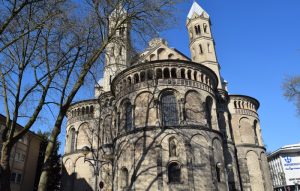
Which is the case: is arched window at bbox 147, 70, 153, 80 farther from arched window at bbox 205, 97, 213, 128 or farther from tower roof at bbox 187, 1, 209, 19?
tower roof at bbox 187, 1, 209, 19

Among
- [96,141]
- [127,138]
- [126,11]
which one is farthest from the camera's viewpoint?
[96,141]

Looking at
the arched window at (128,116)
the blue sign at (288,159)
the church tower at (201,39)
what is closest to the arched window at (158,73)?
the arched window at (128,116)

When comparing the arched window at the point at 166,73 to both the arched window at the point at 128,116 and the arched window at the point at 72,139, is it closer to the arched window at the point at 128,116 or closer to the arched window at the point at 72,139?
the arched window at the point at 128,116

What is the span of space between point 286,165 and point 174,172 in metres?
55.6

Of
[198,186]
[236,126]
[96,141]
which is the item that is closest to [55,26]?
[198,186]

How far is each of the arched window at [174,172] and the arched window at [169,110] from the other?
366 cm

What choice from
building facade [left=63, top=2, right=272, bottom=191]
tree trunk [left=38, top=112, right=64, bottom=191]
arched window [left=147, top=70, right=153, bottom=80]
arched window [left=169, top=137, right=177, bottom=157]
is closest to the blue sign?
building facade [left=63, top=2, right=272, bottom=191]

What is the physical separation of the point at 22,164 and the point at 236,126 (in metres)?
26.2

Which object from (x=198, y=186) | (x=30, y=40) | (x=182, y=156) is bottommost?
(x=198, y=186)

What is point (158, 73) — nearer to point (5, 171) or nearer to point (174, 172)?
point (174, 172)

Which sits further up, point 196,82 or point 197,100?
point 196,82

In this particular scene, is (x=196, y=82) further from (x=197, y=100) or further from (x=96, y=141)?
(x=96, y=141)

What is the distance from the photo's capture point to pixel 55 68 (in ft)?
42.9

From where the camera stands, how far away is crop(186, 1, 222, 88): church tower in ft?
122
